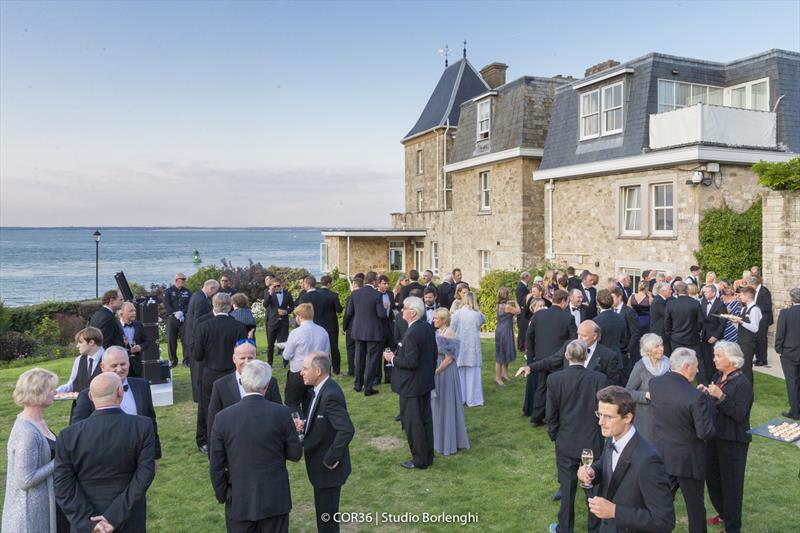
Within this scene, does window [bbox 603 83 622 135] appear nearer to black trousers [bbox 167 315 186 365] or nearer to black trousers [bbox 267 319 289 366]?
black trousers [bbox 267 319 289 366]

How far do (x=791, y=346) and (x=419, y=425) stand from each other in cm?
581

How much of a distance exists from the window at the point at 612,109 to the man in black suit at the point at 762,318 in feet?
27.3

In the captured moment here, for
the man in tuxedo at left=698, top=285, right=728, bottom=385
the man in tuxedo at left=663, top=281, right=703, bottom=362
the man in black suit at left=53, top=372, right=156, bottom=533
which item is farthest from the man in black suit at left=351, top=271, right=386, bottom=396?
the man in black suit at left=53, top=372, right=156, bottom=533

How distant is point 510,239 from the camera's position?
24.0 meters

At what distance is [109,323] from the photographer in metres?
7.79

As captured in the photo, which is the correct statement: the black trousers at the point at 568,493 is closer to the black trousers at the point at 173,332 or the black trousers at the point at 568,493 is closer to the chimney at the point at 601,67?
the black trousers at the point at 173,332

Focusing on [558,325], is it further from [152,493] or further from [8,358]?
[8,358]

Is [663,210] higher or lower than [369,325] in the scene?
higher

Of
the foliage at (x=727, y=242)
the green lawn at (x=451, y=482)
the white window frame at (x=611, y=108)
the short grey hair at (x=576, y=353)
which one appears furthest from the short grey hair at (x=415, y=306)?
the white window frame at (x=611, y=108)

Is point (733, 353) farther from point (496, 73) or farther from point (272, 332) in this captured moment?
point (496, 73)

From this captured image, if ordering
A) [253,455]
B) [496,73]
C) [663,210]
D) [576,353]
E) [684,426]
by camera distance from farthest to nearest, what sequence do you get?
[496,73] → [663,210] → [576,353] → [684,426] → [253,455]

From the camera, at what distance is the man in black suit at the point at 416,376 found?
7.00m

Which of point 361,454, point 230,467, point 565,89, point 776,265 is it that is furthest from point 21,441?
point 565,89

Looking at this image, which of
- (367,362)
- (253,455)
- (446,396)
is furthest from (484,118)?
(253,455)
